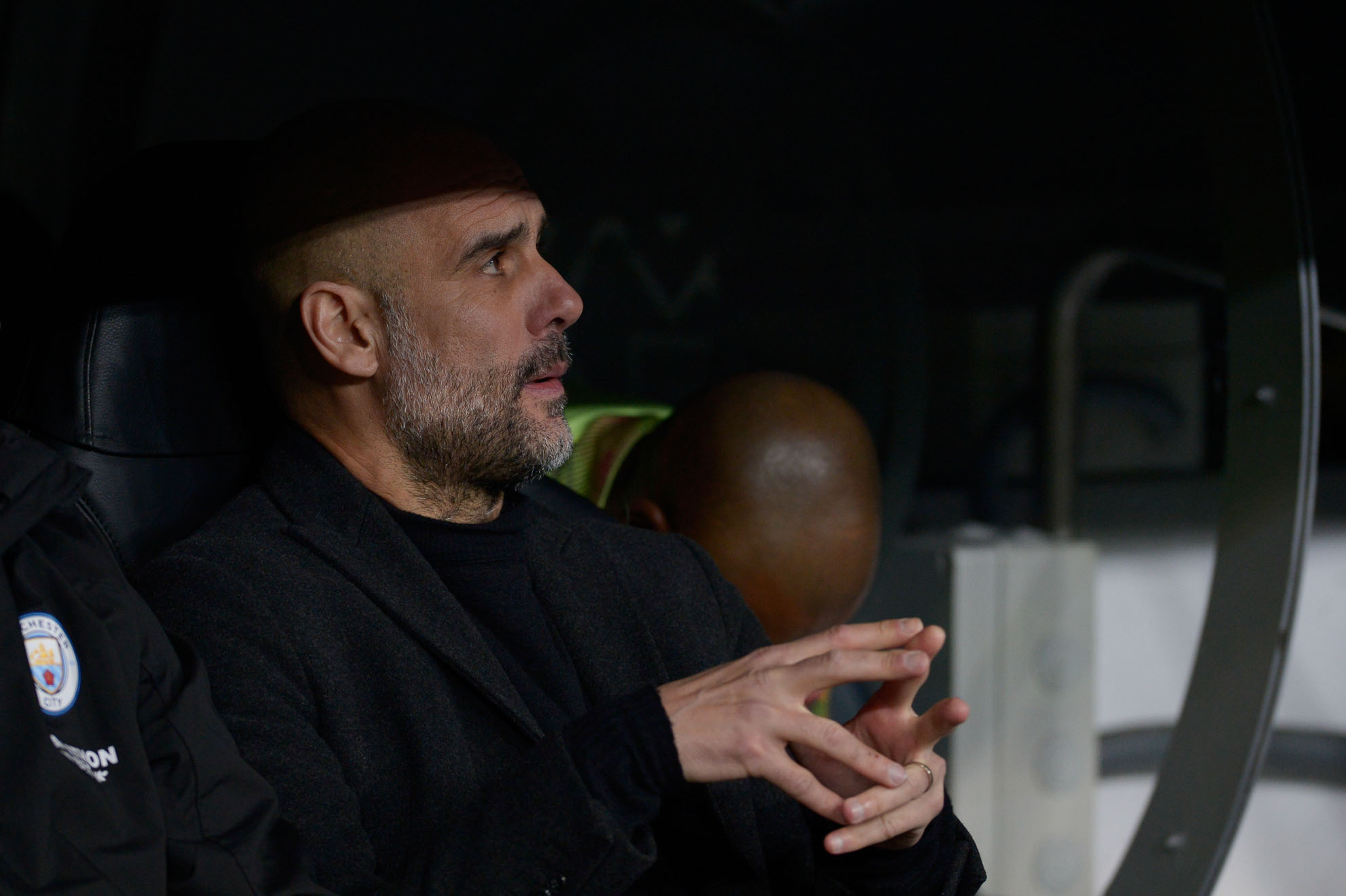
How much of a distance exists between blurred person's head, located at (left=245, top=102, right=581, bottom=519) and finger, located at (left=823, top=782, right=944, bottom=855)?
0.40 m

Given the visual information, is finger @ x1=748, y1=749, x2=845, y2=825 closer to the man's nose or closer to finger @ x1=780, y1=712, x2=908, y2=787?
finger @ x1=780, y1=712, x2=908, y2=787

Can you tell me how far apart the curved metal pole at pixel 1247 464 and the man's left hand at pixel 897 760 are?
29.1 inches

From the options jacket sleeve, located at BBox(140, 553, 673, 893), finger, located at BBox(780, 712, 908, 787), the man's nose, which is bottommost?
jacket sleeve, located at BBox(140, 553, 673, 893)

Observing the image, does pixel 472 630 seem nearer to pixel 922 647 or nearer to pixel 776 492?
pixel 922 647

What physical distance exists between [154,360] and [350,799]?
1.28 feet

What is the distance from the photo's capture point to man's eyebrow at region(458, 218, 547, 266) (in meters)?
1.05

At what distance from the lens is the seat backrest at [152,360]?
3.15 feet

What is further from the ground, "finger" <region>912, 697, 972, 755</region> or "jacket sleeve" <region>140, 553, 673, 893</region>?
"finger" <region>912, 697, 972, 755</region>

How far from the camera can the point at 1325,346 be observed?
4852 mm

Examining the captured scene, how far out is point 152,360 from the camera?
99 centimetres

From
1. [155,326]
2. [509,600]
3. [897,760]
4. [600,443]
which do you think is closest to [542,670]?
[509,600]

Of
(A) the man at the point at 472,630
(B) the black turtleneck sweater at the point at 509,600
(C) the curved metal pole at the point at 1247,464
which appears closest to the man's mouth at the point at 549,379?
(A) the man at the point at 472,630

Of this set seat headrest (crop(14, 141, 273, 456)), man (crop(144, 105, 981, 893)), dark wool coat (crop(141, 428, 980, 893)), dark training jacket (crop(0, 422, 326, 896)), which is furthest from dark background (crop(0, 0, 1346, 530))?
dark training jacket (crop(0, 422, 326, 896))

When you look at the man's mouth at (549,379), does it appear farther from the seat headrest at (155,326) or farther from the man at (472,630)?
the seat headrest at (155,326)
